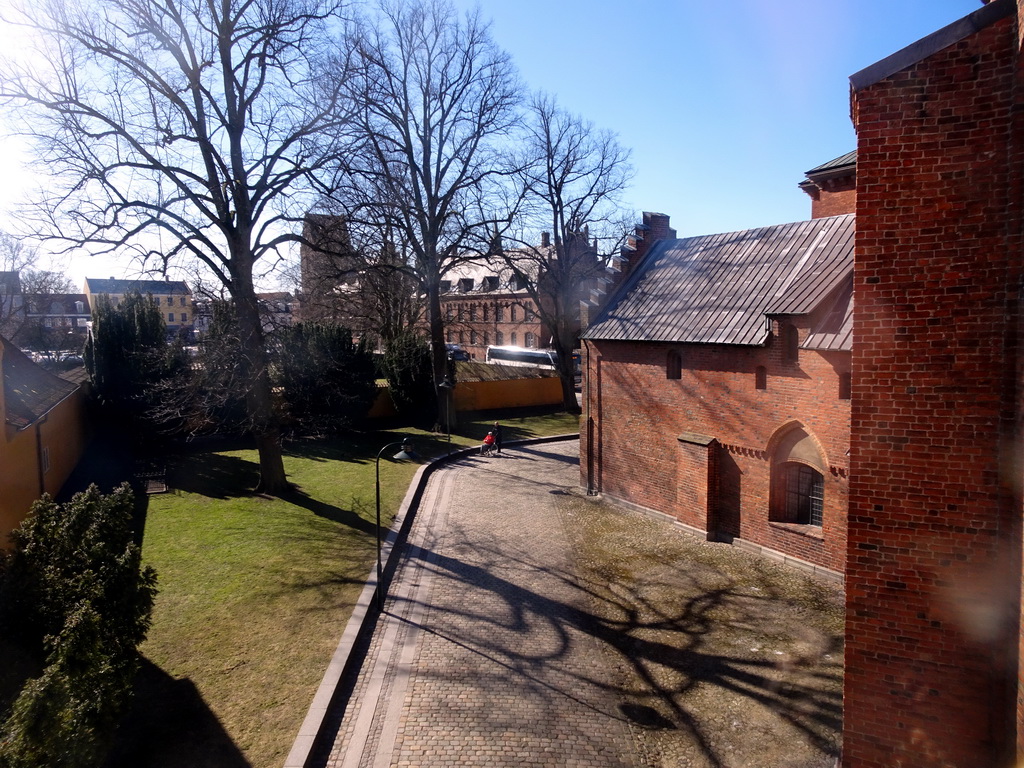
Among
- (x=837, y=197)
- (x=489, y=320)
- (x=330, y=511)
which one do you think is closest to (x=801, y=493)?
(x=837, y=197)

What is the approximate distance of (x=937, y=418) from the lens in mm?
5559

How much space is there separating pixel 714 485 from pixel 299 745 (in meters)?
10.1

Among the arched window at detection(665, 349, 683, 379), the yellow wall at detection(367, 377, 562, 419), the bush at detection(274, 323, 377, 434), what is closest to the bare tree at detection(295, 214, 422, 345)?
the bush at detection(274, 323, 377, 434)

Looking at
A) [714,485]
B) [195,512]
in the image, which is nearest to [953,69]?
[714,485]

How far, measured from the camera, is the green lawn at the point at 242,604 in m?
7.87

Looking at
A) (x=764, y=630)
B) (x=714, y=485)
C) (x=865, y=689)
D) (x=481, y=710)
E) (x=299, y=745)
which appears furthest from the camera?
(x=714, y=485)

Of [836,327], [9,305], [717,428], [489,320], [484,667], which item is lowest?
[484,667]

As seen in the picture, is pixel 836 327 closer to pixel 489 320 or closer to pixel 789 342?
pixel 789 342

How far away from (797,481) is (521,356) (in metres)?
39.2

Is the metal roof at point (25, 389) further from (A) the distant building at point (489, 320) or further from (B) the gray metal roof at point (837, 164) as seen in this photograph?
(A) the distant building at point (489, 320)

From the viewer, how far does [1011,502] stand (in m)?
5.27

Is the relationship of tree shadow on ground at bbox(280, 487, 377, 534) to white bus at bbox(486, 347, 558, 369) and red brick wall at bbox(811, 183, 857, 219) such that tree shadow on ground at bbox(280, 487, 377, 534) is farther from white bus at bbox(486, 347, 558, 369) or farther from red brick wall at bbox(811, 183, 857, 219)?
white bus at bbox(486, 347, 558, 369)

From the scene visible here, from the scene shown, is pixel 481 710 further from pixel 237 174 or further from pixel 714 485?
pixel 237 174

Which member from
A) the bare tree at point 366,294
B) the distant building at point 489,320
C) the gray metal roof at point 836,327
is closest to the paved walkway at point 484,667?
the gray metal roof at point 836,327
